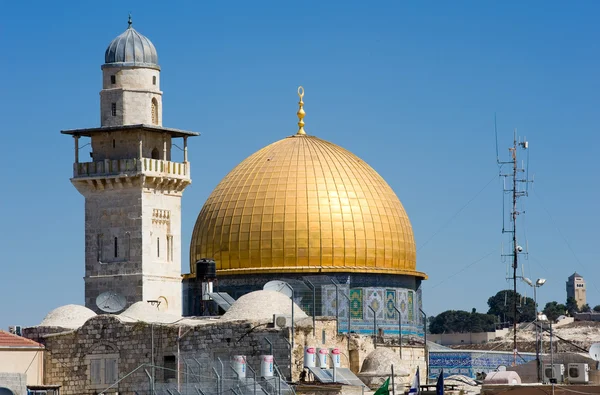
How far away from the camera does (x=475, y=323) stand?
10869 cm

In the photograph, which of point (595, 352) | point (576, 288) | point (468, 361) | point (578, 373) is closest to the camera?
point (578, 373)

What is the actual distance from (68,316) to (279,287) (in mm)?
6375

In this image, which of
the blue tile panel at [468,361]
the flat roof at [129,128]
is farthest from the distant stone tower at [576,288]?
the flat roof at [129,128]

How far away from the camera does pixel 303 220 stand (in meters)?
55.1

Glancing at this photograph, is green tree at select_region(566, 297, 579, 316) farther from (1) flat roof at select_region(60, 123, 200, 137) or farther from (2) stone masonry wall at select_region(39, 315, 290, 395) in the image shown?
(2) stone masonry wall at select_region(39, 315, 290, 395)

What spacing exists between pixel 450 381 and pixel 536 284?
5.27 metres

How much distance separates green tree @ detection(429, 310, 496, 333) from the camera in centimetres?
10712

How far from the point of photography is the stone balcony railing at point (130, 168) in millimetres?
52625

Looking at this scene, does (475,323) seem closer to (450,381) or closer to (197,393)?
(450,381)

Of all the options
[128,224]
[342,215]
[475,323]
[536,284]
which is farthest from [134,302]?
[475,323]

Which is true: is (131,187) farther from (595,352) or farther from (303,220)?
(595,352)

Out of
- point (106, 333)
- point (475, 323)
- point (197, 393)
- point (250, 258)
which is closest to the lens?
point (197, 393)

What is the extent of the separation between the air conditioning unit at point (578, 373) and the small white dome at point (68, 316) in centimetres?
1362

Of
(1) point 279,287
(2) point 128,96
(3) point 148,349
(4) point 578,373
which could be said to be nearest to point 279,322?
(3) point 148,349
